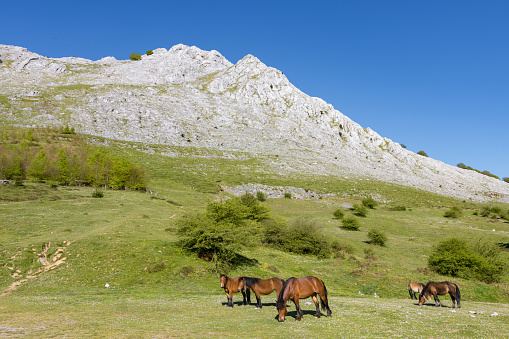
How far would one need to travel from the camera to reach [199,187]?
93.2 metres

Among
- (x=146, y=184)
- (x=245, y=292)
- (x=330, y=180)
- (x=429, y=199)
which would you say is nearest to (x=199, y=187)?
(x=146, y=184)

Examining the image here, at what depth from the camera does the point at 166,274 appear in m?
26.8

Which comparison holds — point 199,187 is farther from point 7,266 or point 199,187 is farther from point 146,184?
point 7,266

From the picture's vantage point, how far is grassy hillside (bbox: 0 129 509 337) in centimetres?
1241

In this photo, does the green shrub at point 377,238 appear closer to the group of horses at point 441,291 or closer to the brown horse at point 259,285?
the group of horses at point 441,291

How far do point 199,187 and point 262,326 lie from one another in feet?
273

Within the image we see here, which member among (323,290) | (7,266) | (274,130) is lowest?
(7,266)

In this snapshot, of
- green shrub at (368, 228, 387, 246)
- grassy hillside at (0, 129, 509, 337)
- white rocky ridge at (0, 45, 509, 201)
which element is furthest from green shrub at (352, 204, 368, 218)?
white rocky ridge at (0, 45, 509, 201)

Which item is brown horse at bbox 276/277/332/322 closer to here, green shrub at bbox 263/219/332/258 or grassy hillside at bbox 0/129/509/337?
grassy hillside at bbox 0/129/509/337

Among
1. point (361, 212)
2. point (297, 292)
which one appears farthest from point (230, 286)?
point (361, 212)

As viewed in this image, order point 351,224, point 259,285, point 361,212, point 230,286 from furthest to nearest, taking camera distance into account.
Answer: point 361,212, point 351,224, point 230,286, point 259,285

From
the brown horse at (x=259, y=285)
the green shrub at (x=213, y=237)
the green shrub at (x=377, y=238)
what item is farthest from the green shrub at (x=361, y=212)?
the brown horse at (x=259, y=285)

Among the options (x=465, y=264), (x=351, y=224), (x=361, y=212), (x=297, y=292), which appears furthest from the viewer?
(x=361, y=212)

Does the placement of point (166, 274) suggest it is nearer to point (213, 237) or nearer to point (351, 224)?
point (213, 237)
